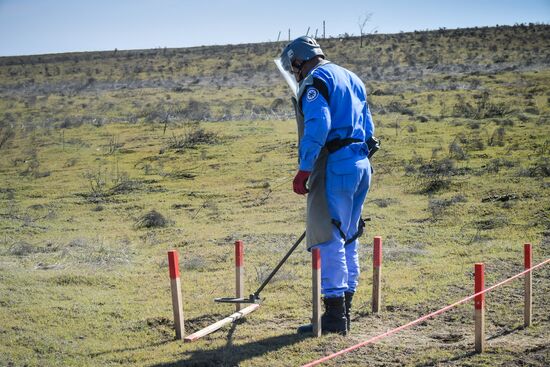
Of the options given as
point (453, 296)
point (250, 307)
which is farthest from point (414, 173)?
point (250, 307)

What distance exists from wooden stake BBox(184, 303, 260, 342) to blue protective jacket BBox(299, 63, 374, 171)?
1622mm

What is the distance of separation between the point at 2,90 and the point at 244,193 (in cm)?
3632

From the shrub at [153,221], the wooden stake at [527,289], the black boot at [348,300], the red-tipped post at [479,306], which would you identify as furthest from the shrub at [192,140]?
the red-tipped post at [479,306]

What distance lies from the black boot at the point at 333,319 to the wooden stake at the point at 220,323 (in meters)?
0.70

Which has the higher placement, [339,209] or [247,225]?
[339,209]

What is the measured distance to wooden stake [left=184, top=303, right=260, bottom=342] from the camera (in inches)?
223

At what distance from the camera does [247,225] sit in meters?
11.1

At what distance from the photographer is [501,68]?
36219 millimetres

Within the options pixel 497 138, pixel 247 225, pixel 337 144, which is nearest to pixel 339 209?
pixel 337 144

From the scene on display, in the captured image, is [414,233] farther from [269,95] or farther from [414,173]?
[269,95]

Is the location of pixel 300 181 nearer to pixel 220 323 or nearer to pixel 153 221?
pixel 220 323

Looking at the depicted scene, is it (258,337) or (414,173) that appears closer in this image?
(258,337)

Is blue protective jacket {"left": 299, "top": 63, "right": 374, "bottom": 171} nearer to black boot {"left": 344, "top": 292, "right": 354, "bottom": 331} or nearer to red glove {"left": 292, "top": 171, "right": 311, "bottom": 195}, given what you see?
red glove {"left": 292, "top": 171, "right": 311, "bottom": 195}

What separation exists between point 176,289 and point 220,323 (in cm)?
65
